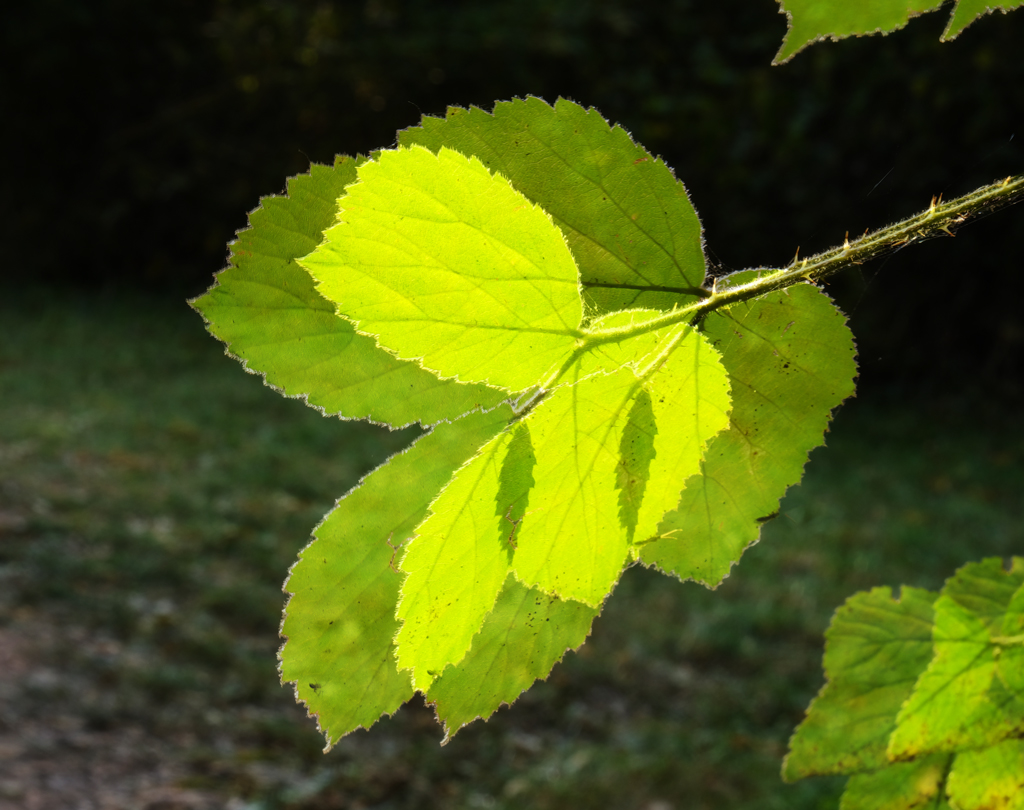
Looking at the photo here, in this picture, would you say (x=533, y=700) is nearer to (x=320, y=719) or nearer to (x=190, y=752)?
(x=190, y=752)

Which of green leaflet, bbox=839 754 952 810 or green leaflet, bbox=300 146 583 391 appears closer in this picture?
green leaflet, bbox=300 146 583 391

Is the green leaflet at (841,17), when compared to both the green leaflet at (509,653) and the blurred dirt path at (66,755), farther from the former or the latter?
the blurred dirt path at (66,755)

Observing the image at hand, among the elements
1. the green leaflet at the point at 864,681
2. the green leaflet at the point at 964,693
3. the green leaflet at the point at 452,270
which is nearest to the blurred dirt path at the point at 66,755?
the green leaflet at the point at 864,681

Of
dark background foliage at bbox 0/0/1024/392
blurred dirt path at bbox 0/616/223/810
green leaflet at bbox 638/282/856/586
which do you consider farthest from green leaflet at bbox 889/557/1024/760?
dark background foliage at bbox 0/0/1024/392

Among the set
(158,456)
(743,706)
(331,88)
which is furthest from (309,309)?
(331,88)

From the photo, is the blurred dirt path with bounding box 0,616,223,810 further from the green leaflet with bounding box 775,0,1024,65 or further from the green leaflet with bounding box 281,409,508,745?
the green leaflet with bounding box 775,0,1024,65
